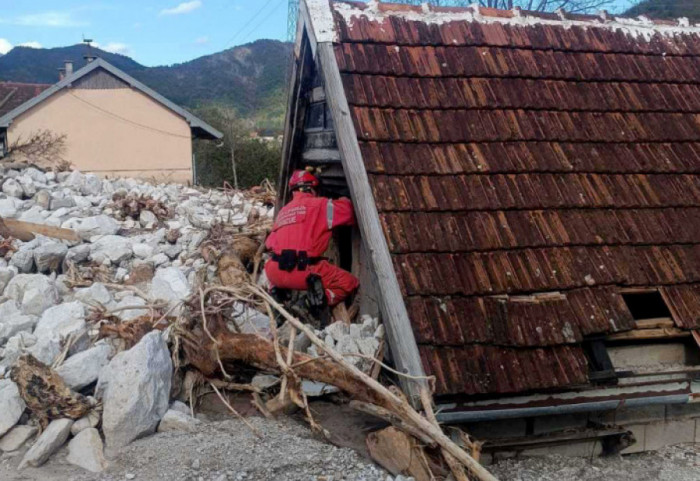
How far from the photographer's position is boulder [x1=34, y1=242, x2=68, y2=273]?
9062 mm

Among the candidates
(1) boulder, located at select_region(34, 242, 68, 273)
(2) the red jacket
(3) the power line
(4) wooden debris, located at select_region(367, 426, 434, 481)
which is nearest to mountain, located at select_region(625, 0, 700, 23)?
(3) the power line

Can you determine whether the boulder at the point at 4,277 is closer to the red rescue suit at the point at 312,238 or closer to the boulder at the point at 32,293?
the boulder at the point at 32,293

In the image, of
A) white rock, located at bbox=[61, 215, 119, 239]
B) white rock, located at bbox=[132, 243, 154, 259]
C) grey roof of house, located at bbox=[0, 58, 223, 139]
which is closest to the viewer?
white rock, located at bbox=[132, 243, 154, 259]

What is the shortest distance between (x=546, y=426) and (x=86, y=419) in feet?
10.7

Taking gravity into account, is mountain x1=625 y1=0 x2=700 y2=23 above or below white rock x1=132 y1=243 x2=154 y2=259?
above

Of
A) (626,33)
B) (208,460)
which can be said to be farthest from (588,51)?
(208,460)

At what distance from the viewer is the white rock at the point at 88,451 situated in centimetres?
449

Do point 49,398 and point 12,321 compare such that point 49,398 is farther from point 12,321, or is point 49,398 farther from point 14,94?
point 14,94

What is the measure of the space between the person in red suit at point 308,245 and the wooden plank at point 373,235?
103cm

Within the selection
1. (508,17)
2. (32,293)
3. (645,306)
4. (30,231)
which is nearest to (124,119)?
(30,231)

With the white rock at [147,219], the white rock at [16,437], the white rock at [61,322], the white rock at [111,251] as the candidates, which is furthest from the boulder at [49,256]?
the white rock at [16,437]

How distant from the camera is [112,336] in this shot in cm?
606

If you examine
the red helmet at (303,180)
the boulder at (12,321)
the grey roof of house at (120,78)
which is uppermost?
the grey roof of house at (120,78)

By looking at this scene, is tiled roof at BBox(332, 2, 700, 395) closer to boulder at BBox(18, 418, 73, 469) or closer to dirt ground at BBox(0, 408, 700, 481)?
dirt ground at BBox(0, 408, 700, 481)
